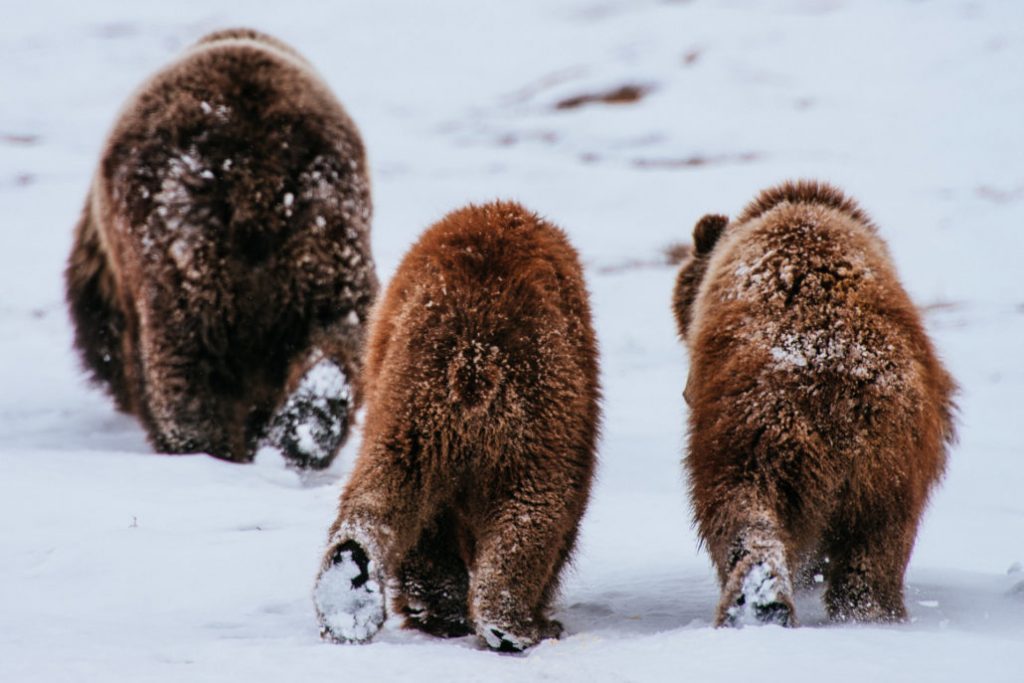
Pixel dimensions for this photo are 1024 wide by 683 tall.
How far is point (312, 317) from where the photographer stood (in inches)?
259

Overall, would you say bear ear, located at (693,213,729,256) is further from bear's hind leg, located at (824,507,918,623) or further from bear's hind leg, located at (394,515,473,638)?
bear's hind leg, located at (394,515,473,638)

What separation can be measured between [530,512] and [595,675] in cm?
65

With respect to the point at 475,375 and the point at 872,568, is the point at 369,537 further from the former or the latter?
the point at 872,568

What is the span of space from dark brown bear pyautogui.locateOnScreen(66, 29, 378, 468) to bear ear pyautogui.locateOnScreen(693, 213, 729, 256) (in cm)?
217

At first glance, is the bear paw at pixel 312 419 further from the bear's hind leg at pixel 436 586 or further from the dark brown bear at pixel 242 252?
the bear's hind leg at pixel 436 586

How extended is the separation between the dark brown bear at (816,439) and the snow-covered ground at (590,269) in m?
0.23

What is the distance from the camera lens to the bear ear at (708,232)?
5.38 m

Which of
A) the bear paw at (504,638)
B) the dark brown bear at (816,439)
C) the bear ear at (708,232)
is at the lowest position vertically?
the bear paw at (504,638)

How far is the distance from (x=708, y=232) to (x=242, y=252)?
8.64 feet

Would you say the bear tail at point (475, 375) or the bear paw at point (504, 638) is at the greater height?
the bear tail at point (475, 375)

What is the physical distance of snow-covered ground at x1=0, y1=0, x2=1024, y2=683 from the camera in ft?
11.3

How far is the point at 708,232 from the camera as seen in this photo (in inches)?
213

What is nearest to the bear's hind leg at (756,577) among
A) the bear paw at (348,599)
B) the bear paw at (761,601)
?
the bear paw at (761,601)

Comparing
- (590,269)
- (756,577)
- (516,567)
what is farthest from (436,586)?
(590,269)
